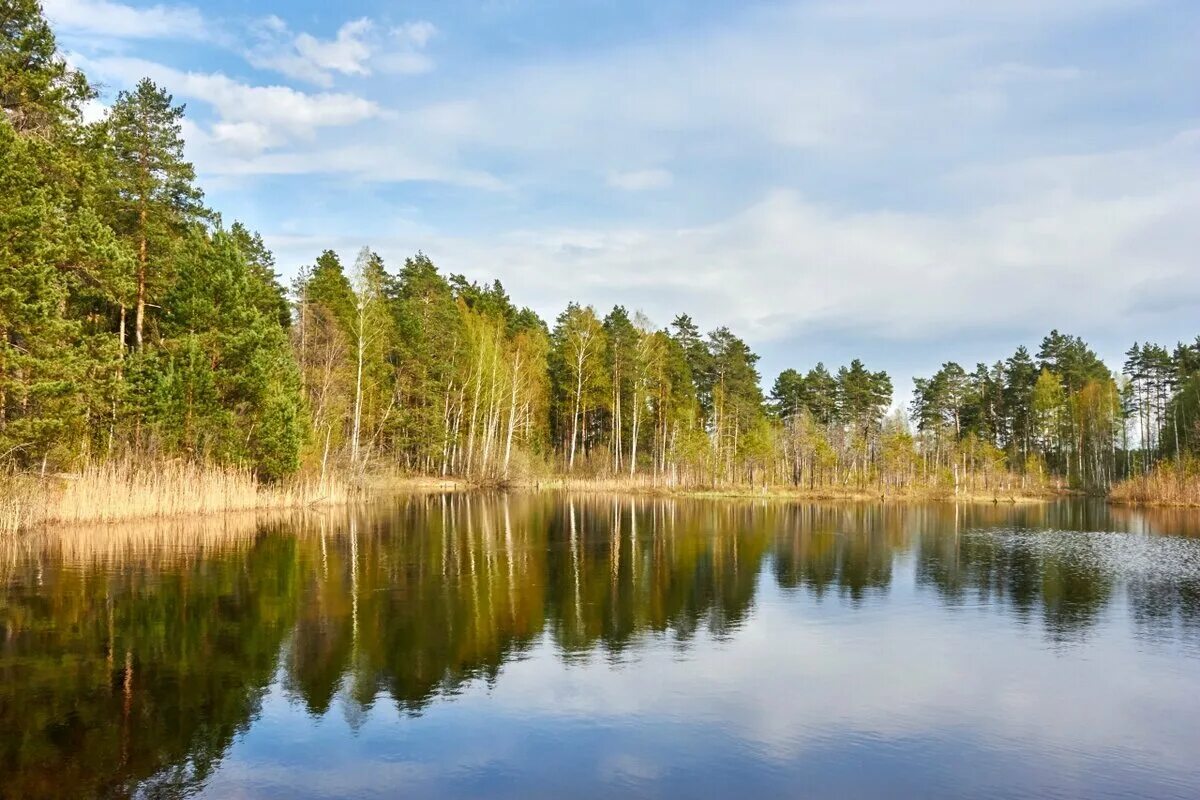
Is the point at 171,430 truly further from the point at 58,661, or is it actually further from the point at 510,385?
the point at 510,385

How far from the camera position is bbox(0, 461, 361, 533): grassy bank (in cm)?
2217

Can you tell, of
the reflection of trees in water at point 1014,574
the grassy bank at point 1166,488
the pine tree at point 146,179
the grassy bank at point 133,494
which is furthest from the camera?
the grassy bank at point 1166,488

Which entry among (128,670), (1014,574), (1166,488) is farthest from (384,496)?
(1166,488)

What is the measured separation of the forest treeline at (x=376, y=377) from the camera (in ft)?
72.9

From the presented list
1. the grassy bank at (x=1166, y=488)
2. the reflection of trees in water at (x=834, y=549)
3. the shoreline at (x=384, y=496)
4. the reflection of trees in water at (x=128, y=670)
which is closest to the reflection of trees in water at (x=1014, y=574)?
the reflection of trees in water at (x=834, y=549)

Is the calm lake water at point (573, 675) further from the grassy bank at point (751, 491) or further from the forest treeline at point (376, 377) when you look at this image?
the grassy bank at point (751, 491)

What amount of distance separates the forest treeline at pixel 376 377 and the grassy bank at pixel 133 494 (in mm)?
796

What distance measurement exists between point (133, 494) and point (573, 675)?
820 inches

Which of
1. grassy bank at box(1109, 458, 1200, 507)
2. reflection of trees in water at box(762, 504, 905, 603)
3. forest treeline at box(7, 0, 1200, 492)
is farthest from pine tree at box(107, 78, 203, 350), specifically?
grassy bank at box(1109, 458, 1200, 507)

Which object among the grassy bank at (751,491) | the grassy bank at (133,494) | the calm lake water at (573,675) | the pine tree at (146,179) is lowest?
the grassy bank at (751,491)

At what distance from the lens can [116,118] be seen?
97.6 feet

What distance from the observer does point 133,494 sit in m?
26.1

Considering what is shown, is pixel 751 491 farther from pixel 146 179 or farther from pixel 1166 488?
pixel 146 179

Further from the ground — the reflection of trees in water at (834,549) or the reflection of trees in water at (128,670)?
the reflection of trees in water at (128,670)
